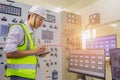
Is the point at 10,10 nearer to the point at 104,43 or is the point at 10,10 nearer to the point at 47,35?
the point at 47,35

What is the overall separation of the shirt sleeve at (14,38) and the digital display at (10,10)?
0.98 m

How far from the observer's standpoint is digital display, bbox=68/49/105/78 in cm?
231

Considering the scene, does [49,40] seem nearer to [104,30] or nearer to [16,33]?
[104,30]

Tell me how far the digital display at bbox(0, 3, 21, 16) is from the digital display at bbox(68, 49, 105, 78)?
1.34 metres

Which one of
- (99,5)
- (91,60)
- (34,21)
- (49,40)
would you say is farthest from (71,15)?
(34,21)

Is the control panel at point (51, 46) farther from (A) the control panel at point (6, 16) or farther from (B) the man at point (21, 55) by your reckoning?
(B) the man at point (21, 55)

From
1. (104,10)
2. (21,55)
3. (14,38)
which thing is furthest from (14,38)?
(104,10)

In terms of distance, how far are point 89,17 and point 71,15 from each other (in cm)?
42

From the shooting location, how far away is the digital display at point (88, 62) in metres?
2.31

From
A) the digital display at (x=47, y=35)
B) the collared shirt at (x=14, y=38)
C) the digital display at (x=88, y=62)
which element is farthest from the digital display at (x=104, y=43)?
the collared shirt at (x=14, y=38)

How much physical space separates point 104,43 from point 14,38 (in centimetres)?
183

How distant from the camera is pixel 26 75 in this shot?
57.2 inches

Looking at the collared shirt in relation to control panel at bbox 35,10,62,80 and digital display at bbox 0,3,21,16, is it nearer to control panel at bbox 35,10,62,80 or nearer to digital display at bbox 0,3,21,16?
digital display at bbox 0,3,21,16

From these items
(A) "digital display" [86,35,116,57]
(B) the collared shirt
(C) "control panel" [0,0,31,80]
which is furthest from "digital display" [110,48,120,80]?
(C) "control panel" [0,0,31,80]
